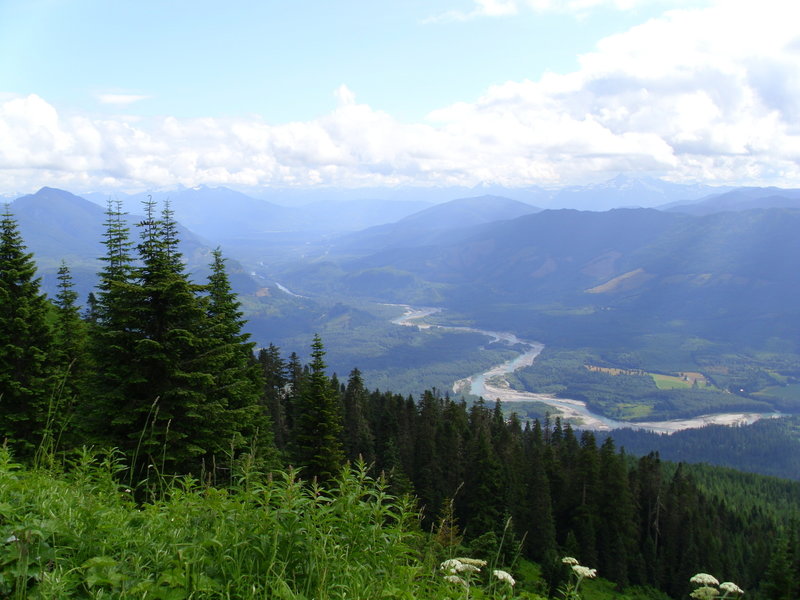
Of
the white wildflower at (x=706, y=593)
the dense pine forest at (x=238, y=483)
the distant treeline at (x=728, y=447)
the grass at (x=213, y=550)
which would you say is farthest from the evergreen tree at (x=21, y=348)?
the distant treeline at (x=728, y=447)

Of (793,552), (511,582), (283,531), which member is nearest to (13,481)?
(283,531)

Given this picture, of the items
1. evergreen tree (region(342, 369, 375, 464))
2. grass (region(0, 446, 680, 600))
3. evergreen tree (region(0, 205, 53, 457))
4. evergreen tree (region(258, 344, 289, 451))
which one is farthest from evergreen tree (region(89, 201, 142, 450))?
evergreen tree (region(258, 344, 289, 451))

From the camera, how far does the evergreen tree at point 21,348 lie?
19.8 meters

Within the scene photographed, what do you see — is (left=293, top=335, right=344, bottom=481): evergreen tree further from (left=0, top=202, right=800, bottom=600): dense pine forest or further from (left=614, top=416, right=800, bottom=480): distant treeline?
(left=614, top=416, right=800, bottom=480): distant treeline

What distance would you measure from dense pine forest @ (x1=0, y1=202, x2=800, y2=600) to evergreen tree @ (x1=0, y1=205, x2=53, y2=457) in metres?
0.08

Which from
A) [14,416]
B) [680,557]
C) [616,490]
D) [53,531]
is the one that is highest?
[53,531]

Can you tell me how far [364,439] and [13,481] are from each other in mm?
45039

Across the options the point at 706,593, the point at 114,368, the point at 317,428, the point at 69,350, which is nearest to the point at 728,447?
the point at 317,428

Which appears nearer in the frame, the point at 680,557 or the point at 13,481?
the point at 13,481

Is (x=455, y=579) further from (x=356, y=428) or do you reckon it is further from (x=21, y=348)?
(x=356, y=428)

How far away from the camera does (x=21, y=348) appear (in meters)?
20.3

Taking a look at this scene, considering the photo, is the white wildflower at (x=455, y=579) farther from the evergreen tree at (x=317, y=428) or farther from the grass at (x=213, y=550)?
the evergreen tree at (x=317, y=428)

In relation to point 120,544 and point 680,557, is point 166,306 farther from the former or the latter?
point 680,557

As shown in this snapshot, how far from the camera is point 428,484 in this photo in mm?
46969
